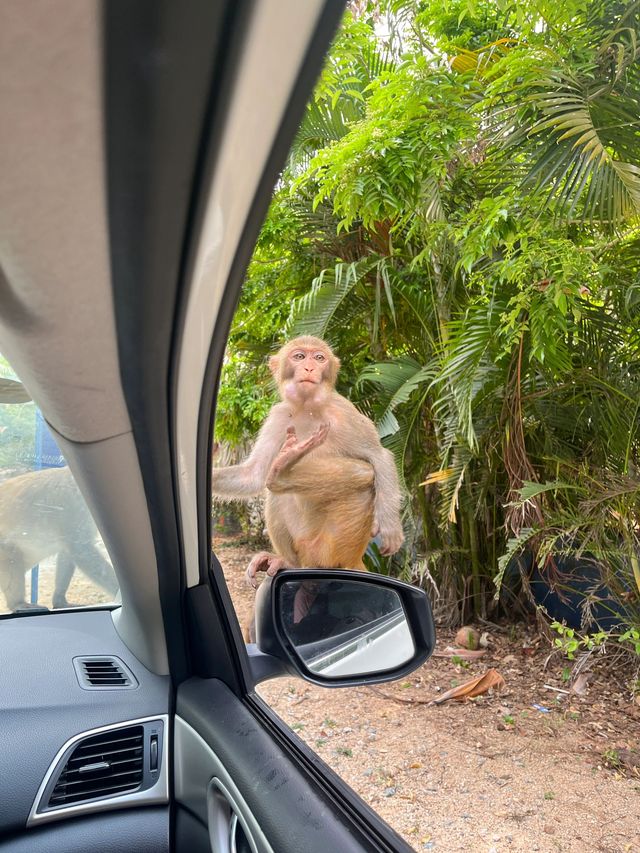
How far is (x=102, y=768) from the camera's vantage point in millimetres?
1208

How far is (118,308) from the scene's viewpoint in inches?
22.4

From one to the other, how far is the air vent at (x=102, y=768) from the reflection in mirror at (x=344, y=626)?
0.34 meters

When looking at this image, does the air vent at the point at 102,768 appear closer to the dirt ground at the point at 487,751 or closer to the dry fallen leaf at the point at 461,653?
the dirt ground at the point at 487,751

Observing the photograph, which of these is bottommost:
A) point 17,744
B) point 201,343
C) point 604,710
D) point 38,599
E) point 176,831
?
point 604,710

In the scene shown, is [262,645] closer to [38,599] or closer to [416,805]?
[38,599]

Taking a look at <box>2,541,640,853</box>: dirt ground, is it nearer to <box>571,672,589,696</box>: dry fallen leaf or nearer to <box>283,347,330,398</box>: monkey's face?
<box>571,672,589,696</box>: dry fallen leaf

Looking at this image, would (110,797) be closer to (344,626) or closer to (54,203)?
(344,626)

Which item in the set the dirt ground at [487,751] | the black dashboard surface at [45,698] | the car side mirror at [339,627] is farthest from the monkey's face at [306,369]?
the black dashboard surface at [45,698]

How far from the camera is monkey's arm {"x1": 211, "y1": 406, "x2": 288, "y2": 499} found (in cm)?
210

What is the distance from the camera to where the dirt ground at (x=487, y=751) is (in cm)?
233

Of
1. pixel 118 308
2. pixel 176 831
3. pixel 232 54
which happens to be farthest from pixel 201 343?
pixel 176 831

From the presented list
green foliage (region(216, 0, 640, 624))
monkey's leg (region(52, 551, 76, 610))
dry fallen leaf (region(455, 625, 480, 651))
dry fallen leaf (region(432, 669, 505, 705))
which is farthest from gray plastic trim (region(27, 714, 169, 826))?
dry fallen leaf (region(455, 625, 480, 651))

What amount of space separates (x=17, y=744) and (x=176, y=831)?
1.03 ft

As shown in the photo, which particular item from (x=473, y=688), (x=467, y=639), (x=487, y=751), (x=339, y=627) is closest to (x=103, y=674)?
(x=339, y=627)
